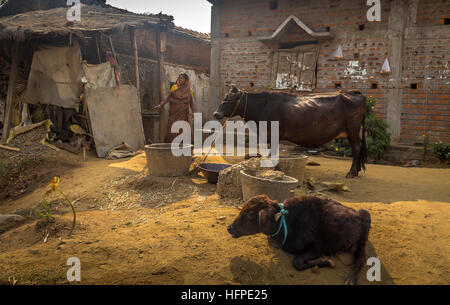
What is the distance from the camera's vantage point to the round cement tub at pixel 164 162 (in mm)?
5445

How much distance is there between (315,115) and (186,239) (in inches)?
146

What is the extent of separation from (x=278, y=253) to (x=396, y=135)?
24.1 ft

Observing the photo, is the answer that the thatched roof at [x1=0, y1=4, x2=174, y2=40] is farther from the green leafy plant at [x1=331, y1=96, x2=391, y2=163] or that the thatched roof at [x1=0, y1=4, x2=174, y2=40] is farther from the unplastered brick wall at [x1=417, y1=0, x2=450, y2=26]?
the unplastered brick wall at [x1=417, y1=0, x2=450, y2=26]

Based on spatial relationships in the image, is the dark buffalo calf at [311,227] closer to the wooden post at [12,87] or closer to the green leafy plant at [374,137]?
the green leafy plant at [374,137]

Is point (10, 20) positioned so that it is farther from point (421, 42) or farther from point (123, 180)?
point (421, 42)

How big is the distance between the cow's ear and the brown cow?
3.40 m

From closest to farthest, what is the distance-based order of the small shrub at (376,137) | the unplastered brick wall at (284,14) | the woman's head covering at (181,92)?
the woman's head covering at (181,92)
the small shrub at (376,137)
the unplastered brick wall at (284,14)

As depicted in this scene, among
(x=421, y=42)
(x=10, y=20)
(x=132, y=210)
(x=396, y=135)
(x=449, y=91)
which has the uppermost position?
(x=10, y=20)

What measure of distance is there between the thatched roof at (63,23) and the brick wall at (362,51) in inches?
103

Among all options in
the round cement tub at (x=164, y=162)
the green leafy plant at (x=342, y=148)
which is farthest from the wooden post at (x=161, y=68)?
the green leafy plant at (x=342, y=148)

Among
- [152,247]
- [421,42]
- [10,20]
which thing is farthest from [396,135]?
[10,20]

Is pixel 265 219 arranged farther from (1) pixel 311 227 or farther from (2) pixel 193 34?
(2) pixel 193 34

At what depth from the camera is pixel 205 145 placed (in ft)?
31.6

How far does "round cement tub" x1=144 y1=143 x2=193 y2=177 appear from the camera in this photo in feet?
17.9
